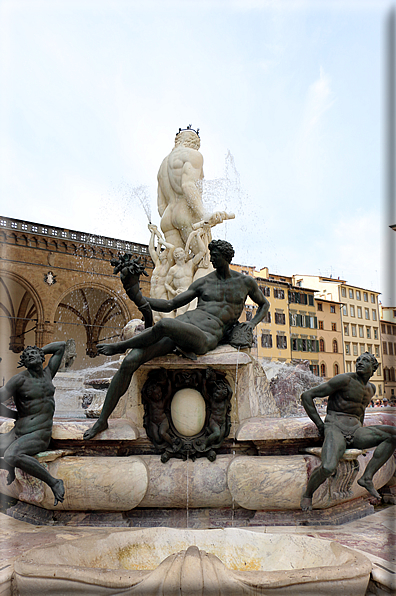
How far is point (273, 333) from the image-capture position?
3747 cm

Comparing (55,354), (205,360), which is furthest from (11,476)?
(205,360)

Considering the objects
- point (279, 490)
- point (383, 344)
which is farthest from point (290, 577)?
point (383, 344)

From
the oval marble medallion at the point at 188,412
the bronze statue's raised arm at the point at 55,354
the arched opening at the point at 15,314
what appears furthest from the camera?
the arched opening at the point at 15,314

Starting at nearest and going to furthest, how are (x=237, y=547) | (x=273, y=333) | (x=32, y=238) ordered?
(x=237, y=547) < (x=32, y=238) < (x=273, y=333)

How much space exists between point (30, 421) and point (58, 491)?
1.85 feet

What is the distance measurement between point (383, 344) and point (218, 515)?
4608 centimetres

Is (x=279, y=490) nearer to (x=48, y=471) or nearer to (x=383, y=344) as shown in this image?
(x=48, y=471)

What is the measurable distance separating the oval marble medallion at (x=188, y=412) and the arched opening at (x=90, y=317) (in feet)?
81.4

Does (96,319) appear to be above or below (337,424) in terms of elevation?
above

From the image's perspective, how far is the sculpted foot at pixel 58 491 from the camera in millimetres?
3512

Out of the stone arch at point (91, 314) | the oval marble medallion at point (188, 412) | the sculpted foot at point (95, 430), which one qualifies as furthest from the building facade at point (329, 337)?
the sculpted foot at point (95, 430)

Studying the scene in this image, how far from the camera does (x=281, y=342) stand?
3772cm

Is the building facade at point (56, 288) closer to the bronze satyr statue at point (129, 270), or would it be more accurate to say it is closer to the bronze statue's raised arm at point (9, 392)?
the bronze statue's raised arm at point (9, 392)

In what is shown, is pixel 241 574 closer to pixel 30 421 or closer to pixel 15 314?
pixel 30 421
